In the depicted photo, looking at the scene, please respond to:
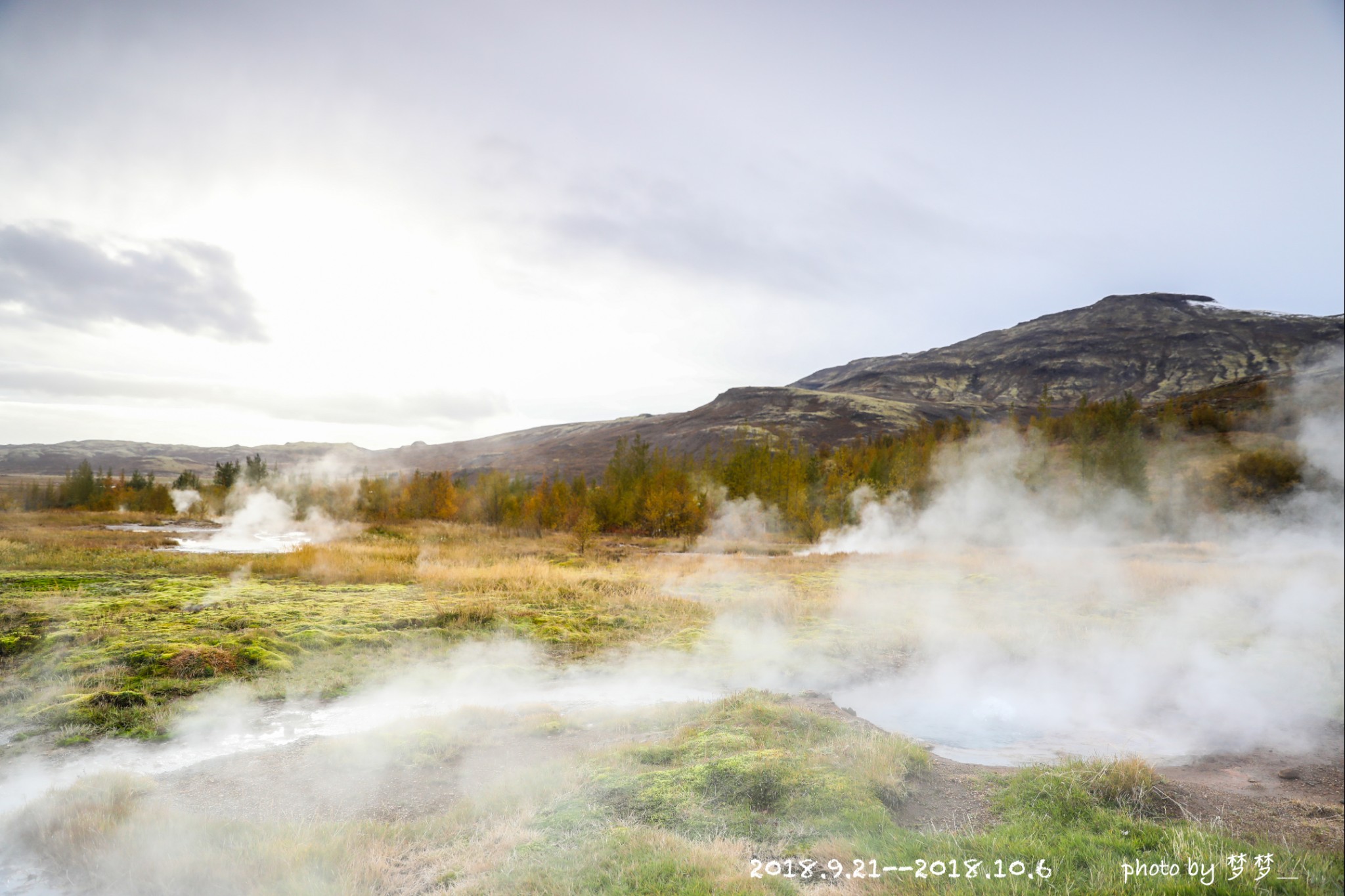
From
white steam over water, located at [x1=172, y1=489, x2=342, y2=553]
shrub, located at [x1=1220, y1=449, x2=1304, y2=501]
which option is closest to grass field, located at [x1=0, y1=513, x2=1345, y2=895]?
shrub, located at [x1=1220, y1=449, x2=1304, y2=501]

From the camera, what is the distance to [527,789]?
8.18m

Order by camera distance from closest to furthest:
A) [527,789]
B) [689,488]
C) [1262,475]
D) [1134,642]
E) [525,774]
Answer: [527,789] → [525,774] → [1134,642] → [1262,475] → [689,488]

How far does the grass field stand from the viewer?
5.88 metres

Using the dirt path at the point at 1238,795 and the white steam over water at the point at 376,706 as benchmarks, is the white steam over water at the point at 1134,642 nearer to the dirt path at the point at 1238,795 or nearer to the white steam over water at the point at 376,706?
the dirt path at the point at 1238,795

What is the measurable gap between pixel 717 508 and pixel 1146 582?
38.6 metres

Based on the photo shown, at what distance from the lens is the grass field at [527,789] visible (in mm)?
5875

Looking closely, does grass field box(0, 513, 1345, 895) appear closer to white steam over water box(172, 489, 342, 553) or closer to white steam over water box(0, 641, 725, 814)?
white steam over water box(0, 641, 725, 814)

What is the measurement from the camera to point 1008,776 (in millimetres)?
8602

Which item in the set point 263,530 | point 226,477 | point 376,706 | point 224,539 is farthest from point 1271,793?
point 226,477

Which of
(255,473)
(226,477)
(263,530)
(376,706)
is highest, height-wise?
(255,473)

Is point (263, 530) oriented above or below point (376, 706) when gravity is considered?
below

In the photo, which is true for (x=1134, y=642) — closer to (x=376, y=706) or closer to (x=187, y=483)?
(x=376, y=706)

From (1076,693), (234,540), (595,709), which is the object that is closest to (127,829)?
(595,709)

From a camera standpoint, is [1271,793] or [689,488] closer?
[1271,793]
